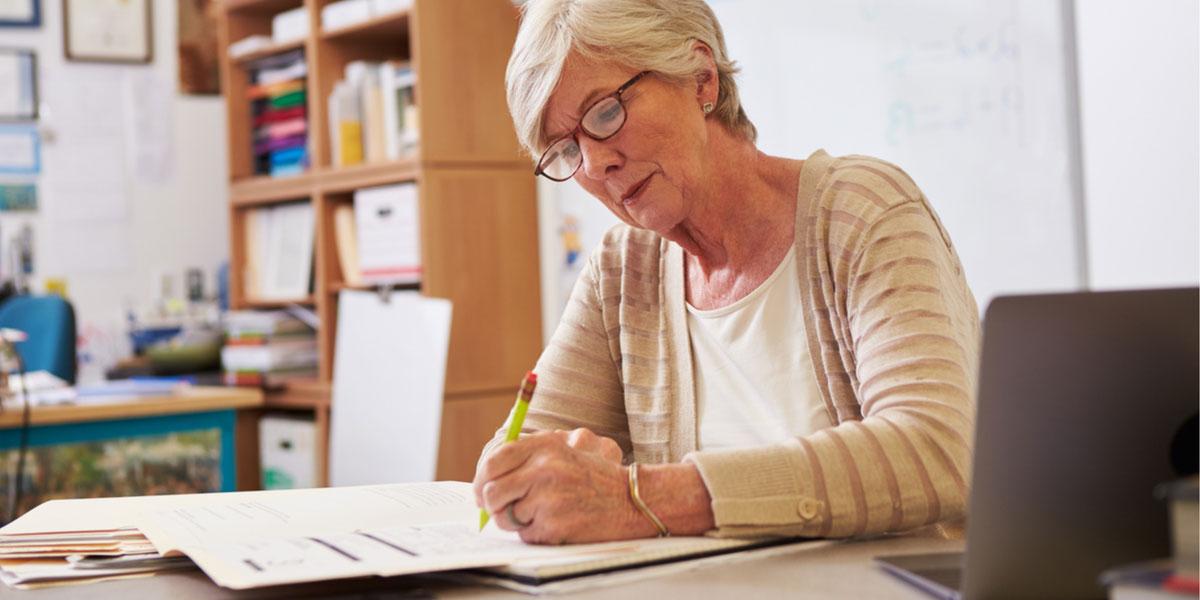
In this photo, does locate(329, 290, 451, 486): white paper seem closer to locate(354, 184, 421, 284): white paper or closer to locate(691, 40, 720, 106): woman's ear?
locate(354, 184, 421, 284): white paper

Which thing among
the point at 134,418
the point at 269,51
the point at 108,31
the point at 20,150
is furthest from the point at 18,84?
the point at 134,418

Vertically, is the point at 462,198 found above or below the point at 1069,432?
above

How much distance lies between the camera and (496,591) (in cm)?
88

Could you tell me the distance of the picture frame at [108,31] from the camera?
177 inches

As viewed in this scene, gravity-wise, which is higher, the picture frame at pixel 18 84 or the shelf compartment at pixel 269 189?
the picture frame at pixel 18 84

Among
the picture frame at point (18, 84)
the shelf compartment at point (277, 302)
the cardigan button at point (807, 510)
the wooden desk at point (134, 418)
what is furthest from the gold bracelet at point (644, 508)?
the picture frame at point (18, 84)

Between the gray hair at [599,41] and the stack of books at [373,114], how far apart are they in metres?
2.02

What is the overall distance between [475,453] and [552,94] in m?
2.19

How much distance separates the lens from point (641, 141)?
1395mm

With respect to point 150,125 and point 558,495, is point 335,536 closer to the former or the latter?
point 558,495

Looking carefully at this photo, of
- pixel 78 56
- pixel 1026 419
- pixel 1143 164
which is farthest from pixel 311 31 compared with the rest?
pixel 1026 419

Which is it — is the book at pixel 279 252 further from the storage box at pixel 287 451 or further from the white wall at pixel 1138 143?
the white wall at pixel 1138 143

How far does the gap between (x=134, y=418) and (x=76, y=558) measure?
1.97 meters

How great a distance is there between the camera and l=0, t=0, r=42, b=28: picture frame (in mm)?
4355
